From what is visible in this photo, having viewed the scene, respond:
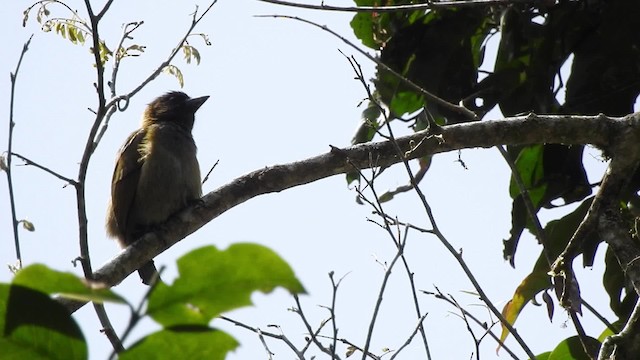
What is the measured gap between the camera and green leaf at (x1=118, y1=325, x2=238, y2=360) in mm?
745

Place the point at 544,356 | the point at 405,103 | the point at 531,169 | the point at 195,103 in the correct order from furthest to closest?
the point at 195,103 < the point at 405,103 < the point at 531,169 < the point at 544,356

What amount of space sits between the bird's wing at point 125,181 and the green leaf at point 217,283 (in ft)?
14.3

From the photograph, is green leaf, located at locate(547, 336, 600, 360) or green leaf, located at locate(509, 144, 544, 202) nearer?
green leaf, located at locate(547, 336, 600, 360)

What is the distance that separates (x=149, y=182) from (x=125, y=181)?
0.62 feet

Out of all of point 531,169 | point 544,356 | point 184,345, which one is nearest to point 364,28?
point 531,169

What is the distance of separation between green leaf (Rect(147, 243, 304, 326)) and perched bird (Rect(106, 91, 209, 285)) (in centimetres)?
402

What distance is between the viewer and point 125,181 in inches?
199

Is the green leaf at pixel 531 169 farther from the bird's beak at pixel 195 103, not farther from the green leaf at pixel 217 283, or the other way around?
the green leaf at pixel 217 283

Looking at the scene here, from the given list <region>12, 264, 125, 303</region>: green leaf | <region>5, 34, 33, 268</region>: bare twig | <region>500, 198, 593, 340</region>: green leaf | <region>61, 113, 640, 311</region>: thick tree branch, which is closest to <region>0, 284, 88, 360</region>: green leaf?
<region>12, 264, 125, 303</region>: green leaf

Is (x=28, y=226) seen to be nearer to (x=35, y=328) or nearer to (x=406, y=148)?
(x=406, y=148)

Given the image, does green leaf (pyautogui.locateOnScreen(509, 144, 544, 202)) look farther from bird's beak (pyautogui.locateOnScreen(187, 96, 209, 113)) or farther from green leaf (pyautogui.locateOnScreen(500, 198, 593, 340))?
bird's beak (pyautogui.locateOnScreen(187, 96, 209, 113))

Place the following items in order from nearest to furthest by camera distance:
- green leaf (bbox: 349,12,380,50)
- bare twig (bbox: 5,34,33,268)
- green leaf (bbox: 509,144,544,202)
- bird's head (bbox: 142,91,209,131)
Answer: bare twig (bbox: 5,34,33,268) < green leaf (bbox: 509,144,544,202) < green leaf (bbox: 349,12,380,50) < bird's head (bbox: 142,91,209,131)

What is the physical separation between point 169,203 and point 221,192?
1462 millimetres

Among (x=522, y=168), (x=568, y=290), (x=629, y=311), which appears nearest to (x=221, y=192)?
(x=568, y=290)
